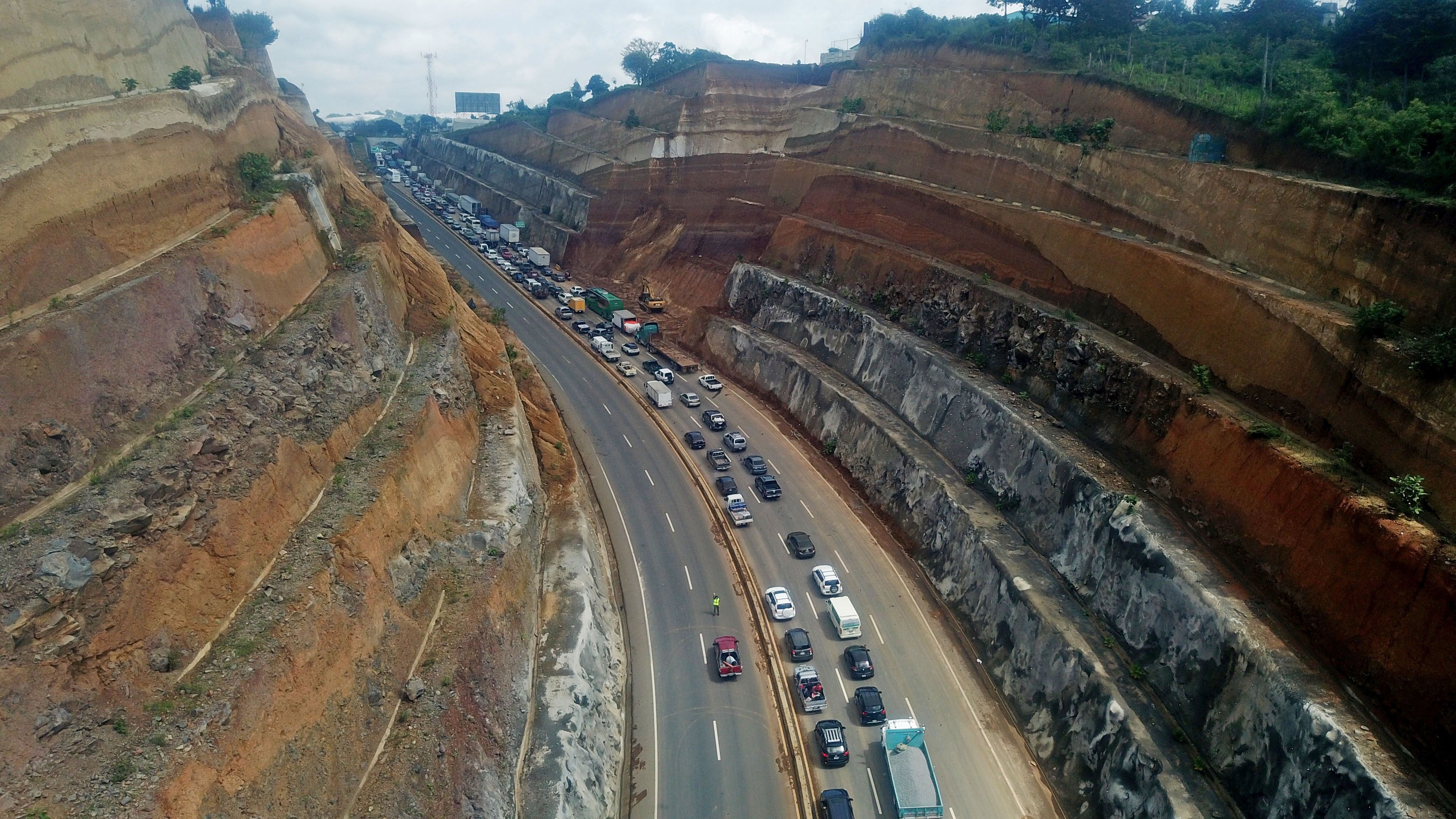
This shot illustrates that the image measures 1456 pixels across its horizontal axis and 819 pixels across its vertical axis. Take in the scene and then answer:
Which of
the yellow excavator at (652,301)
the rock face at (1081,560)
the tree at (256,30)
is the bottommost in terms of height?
the rock face at (1081,560)

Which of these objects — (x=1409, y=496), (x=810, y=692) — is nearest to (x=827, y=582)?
(x=810, y=692)

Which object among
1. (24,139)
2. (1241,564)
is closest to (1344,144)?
(1241,564)

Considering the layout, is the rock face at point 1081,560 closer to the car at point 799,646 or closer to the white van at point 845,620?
the white van at point 845,620

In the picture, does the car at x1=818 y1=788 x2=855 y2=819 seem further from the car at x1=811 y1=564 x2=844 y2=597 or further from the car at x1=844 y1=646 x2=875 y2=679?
the car at x1=811 y1=564 x2=844 y2=597

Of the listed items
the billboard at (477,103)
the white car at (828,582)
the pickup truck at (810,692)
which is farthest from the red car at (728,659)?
the billboard at (477,103)

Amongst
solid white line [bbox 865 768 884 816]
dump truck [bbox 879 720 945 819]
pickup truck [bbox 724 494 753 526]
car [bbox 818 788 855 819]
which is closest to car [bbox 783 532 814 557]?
pickup truck [bbox 724 494 753 526]

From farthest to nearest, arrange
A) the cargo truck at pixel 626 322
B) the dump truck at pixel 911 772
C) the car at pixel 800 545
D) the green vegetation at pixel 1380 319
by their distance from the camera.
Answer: the cargo truck at pixel 626 322, the car at pixel 800 545, the green vegetation at pixel 1380 319, the dump truck at pixel 911 772
